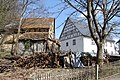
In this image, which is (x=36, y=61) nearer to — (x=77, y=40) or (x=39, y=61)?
(x=39, y=61)

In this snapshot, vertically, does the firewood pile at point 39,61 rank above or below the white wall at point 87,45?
below

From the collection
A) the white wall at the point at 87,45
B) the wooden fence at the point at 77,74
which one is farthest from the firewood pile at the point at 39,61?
the white wall at the point at 87,45

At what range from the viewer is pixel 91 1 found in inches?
701

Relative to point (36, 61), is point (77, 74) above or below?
below

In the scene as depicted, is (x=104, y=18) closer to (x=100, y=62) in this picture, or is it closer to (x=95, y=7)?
(x=95, y=7)

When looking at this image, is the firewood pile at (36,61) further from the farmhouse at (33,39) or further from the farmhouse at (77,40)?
the farmhouse at (77,40)

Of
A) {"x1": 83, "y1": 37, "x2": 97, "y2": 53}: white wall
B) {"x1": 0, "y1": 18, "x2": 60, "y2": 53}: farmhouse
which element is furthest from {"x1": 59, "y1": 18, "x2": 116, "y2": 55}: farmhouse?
{"x1": 0, "y1": 18, "x2": 60, "y2": 53}: farmhouse

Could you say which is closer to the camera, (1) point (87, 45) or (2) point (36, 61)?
(2) point (36, 61)

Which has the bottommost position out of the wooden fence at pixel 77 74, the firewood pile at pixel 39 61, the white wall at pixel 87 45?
the wooden fence at pixel 77 74

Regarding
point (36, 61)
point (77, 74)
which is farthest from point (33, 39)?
point (77, 74)

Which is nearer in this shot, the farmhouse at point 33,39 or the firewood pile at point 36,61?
the firewood pile at point 36,61

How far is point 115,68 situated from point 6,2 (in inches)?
471

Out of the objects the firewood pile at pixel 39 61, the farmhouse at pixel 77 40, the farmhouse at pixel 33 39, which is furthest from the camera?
the farmhouse at pixel 77 40

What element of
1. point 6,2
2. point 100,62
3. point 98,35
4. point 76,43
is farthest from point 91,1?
point 76,43
